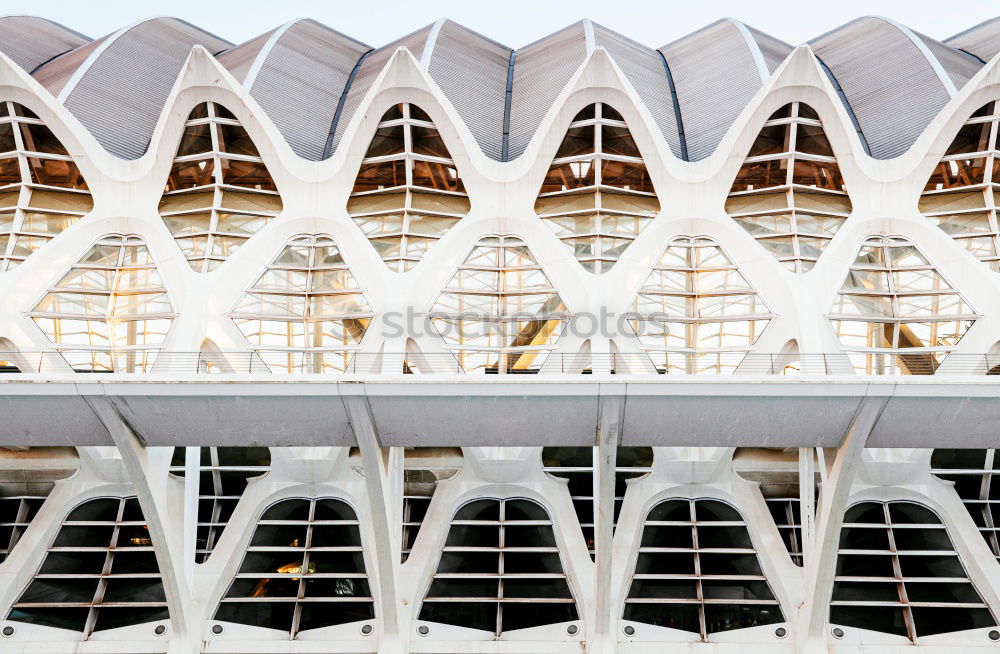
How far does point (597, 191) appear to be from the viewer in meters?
21.6

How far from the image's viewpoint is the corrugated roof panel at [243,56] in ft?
82.6

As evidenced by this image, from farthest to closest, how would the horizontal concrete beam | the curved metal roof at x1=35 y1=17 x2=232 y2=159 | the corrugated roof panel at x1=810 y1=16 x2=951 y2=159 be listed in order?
the curved metal roof at x1=35 y1=17 x2=232 y2=159 < the corrugated roof panel at x1=810 y1=16 x2=951 y2=159 < the horizontal concrete beam

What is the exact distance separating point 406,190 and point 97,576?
1213 cm

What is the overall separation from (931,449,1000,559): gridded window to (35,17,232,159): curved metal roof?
2268 cm

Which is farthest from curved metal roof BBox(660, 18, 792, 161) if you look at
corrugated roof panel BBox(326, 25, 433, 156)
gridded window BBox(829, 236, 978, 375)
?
corrugated roof panel BBox(326, 25, 433, 156)

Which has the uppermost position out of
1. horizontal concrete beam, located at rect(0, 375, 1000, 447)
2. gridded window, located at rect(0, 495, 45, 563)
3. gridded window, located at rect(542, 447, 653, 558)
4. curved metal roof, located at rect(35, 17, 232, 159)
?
curved metal roof, located at rect(35, 17, 232, 159)

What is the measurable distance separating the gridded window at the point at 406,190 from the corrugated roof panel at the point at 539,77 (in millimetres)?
2169

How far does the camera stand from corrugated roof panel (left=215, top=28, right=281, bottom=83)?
25.2m

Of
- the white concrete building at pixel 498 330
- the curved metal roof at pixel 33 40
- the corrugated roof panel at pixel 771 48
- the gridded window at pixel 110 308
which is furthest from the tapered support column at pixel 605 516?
the curved metal roof at pixel 33 40

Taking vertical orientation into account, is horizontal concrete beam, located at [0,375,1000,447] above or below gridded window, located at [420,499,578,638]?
above

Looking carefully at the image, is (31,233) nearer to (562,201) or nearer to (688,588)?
(562,201)

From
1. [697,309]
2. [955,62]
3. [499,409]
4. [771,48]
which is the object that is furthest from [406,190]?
[955,62]

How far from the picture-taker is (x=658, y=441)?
49.6ft

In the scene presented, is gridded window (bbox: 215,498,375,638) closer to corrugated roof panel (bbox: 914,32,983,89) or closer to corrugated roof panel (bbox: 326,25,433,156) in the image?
corrugated roof panel (bbox: 326,25,433,156)
